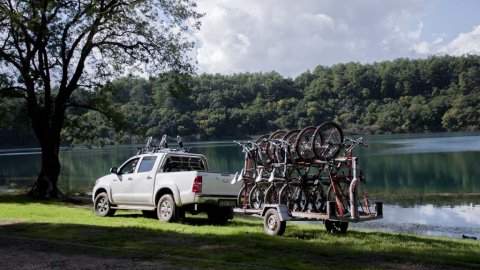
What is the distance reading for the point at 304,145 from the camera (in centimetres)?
1276

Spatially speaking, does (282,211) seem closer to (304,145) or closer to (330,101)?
(304,145)

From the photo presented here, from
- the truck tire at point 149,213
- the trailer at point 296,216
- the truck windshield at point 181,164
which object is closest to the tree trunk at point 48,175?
the truck tire at point 149,213

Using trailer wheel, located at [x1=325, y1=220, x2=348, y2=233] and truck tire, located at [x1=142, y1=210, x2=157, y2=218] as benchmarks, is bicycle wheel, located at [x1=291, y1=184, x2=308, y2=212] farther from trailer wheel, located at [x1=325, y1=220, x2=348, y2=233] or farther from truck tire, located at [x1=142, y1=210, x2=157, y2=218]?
truck tire, located at [x1=142, y1=210, x2=157, y2=218]

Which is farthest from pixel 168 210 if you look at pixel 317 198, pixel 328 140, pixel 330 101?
pixel 330 101

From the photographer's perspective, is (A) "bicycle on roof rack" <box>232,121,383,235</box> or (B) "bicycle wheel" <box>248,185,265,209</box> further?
(B) "bicycle wheel" <box>248,185,265,209</box>

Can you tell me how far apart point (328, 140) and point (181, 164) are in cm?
447

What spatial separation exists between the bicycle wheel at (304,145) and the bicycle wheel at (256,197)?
1.44 m

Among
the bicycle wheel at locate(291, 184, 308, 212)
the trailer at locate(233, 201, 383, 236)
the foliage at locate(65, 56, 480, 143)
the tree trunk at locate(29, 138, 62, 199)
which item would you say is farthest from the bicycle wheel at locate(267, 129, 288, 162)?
the foliage at locate(65, 56, 480, 143)

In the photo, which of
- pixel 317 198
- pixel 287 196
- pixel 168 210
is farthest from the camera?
pixel 168 210

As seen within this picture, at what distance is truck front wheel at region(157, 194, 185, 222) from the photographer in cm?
1414

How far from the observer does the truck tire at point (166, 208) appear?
1416 centimetres

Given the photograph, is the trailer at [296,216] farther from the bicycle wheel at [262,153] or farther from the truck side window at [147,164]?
the truck side window at [147,164]

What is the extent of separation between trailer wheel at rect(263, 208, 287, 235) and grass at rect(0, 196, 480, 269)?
215 mm

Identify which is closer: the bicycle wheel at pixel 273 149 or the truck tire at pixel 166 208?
the bicycle wheel at pixel 273 149
